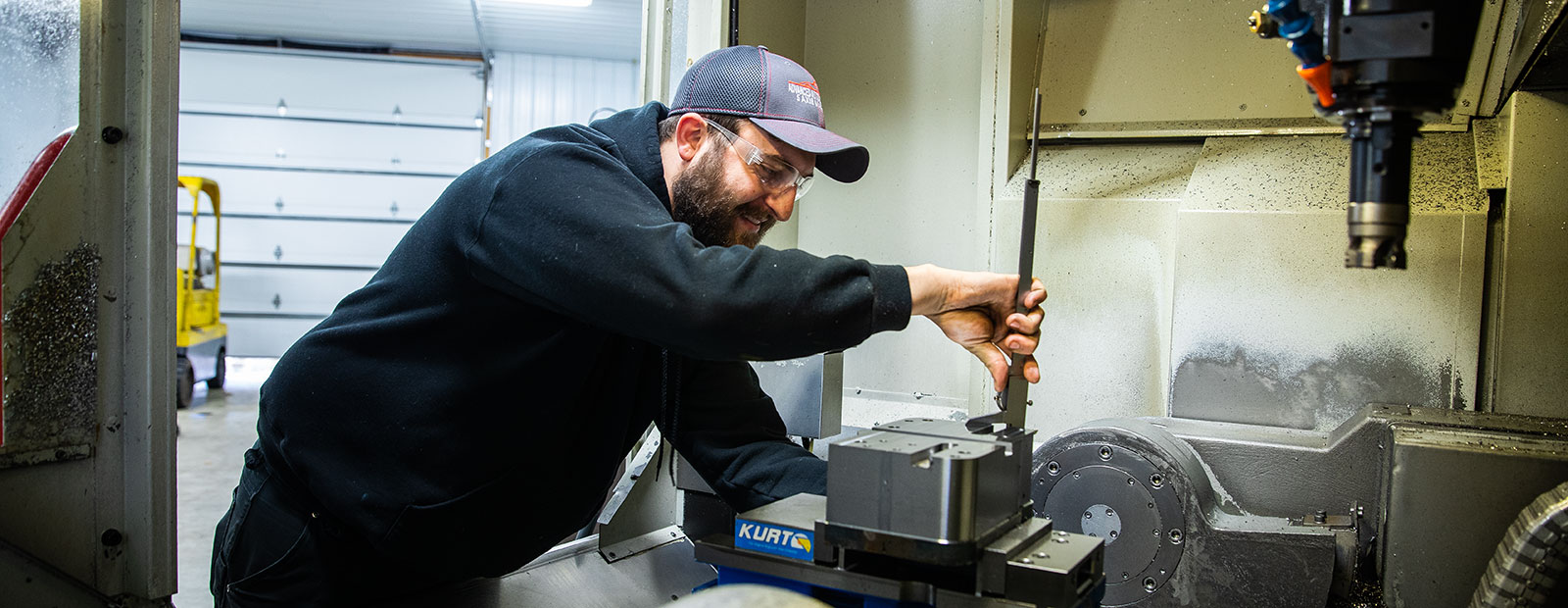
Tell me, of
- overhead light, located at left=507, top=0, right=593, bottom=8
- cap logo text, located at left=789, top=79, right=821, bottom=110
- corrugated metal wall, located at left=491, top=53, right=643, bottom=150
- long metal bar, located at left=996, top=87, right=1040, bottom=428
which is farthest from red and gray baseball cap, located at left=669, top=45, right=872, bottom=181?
corrugated metal wall, located at left=491, top=53, right=643, bottom=150

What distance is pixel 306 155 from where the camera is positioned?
739 cm

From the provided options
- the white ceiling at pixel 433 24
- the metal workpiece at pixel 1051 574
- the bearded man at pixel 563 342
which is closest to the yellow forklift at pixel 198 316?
the white ceiling at pixel 433 24

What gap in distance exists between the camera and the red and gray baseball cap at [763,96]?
1.39 meters

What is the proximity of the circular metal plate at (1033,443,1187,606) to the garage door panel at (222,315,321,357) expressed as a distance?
6846 millimetres

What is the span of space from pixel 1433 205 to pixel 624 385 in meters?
1.58

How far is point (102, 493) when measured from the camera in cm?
154

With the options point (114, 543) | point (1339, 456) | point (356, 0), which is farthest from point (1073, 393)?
point (356, 0)

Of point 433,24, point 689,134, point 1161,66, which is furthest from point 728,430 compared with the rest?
point 433,24

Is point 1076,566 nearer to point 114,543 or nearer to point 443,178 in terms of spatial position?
point 114,543

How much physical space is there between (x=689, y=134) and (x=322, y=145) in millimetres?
Answer: 6867

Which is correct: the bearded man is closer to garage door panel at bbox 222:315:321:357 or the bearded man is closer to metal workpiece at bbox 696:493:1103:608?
metal workpiece at bbox 696:493:1103:608

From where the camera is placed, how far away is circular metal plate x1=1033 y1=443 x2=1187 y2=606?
171cm

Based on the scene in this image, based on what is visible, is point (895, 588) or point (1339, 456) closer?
point (895, 588)

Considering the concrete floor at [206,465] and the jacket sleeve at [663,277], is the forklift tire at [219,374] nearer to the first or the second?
the concrete floor at [206,465]
